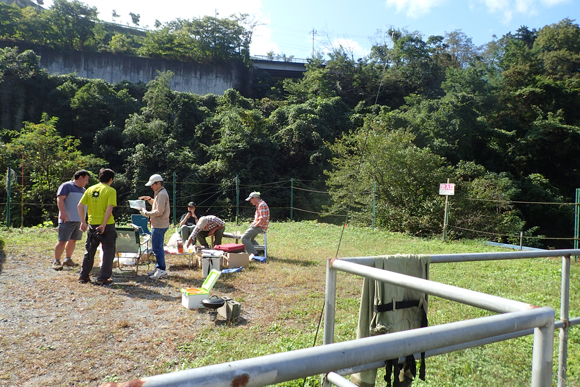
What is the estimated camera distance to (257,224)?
8156 mm

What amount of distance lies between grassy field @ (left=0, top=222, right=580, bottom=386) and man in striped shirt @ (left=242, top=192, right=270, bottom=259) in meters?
0.58

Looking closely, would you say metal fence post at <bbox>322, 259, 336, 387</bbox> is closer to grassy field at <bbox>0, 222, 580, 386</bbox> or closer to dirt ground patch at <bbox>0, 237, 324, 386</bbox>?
grassy field at <bbox>0, 222, 580, 386</bbox>

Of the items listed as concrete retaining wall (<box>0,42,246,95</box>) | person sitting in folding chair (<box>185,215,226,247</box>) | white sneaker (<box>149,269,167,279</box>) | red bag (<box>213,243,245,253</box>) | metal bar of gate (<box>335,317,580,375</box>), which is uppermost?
concrete retaining wall (<box>0,42,246,95</box>)

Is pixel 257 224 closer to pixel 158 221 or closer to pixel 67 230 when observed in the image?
pixel 158 221

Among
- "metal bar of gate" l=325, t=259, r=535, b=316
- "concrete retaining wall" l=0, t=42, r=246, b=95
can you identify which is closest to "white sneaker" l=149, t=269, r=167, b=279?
Result: "metal bar of gate" l=325, t=259, r=535, b=316

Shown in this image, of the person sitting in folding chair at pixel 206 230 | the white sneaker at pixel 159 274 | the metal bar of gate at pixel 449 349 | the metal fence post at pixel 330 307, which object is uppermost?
the metal fence post at pixel 330 307

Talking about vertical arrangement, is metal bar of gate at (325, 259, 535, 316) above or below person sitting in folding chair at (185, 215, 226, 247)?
above

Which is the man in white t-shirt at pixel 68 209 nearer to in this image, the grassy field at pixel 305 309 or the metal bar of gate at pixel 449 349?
the grassy field at pixel 305 309

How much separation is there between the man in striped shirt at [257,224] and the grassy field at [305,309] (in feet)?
1.90

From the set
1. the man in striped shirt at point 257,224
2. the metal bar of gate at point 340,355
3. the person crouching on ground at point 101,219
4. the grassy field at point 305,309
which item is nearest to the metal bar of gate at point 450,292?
the metal bar of gate at point 340,355

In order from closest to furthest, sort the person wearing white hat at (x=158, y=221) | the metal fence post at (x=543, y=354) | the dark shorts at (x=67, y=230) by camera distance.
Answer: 1. the metal fence post at (x=543, y=354)
2. the person wearing white hat at (x=158, y=221)
3. the dark shorts at (x=67, y=230)

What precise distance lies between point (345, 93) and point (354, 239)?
30.9 metres

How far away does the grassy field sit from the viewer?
3555 mm

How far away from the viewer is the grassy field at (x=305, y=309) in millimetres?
3555
